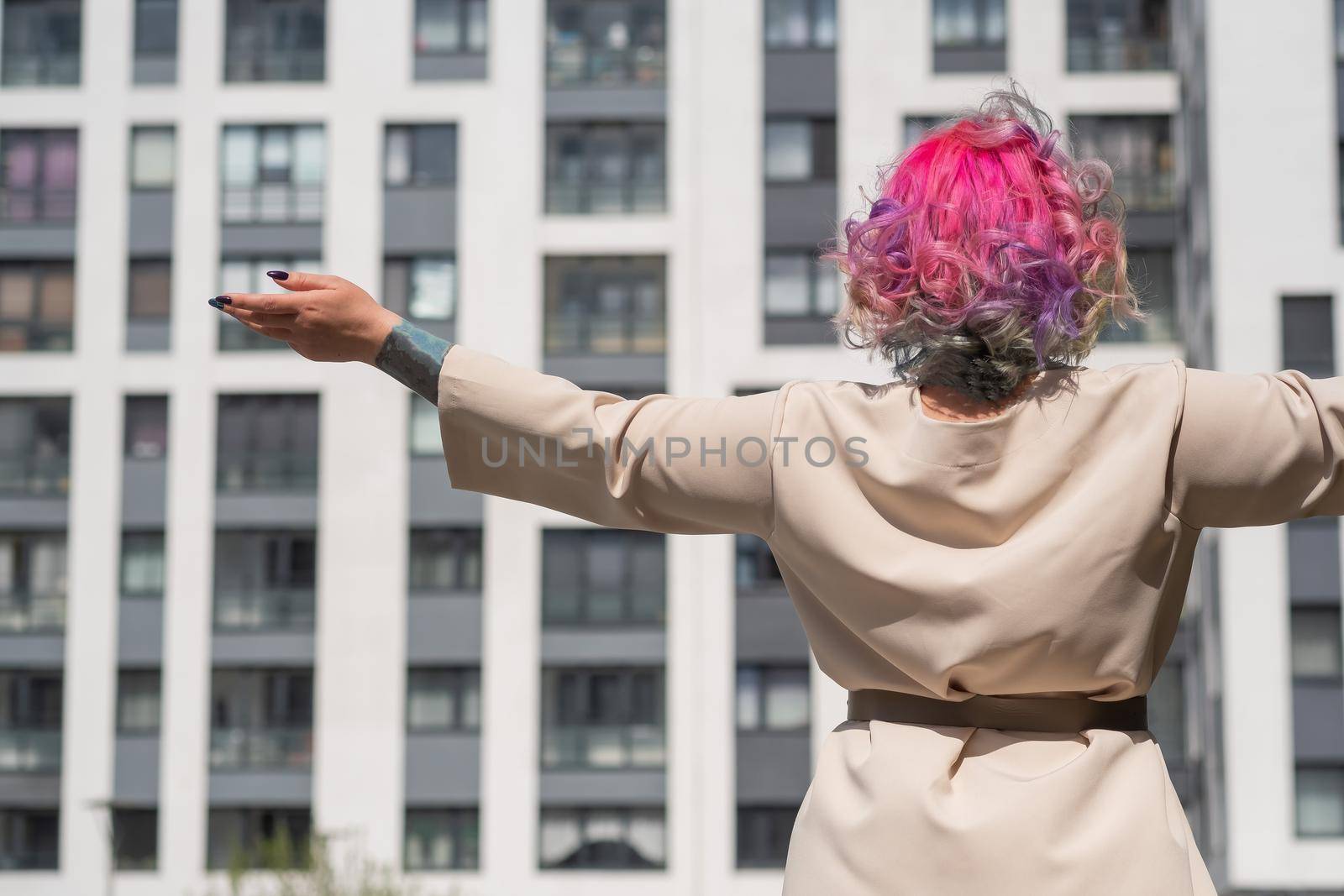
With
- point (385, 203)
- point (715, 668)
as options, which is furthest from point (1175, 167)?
point (385, 203)

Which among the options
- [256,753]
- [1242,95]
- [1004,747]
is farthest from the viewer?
[256,753]

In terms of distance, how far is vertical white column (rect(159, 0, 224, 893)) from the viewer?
99.9 ft

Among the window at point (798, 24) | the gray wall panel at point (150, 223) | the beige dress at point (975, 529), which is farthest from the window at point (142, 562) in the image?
the beige dress at point (975, 529)

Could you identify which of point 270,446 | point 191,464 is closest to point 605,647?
point 270,446

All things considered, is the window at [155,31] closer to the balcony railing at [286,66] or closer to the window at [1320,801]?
the balcony railing at [286,66]

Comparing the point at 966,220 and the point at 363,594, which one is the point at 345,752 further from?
the point at 966,220

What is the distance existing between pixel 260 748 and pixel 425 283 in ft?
29.5

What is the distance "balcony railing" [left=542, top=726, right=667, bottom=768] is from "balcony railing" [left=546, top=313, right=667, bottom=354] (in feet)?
22.5

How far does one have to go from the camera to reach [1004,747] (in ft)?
6.05

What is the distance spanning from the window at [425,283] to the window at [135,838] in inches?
408

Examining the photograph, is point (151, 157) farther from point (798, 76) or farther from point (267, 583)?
point (798, 76)

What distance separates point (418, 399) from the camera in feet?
101

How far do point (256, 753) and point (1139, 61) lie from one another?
20.5 m

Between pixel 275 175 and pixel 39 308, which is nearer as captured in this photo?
pixel 275 175
